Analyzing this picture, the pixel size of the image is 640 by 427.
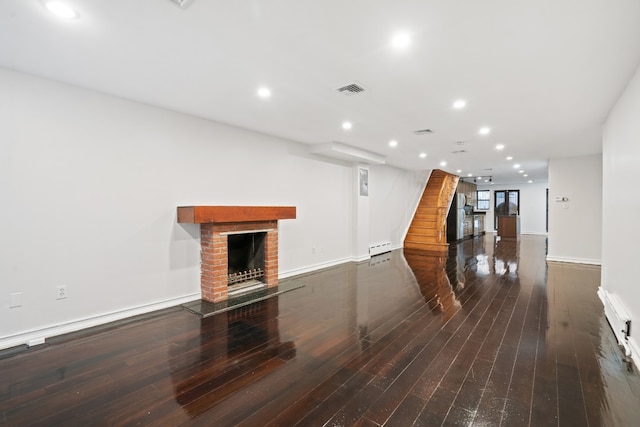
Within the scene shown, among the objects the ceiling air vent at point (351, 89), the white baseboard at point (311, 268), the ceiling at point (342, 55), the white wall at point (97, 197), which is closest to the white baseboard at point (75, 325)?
the white wall at point (97, 197)

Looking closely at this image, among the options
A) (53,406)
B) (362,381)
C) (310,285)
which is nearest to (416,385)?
(362,381)

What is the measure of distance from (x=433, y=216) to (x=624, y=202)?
699 centimetres

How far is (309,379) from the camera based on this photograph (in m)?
2.30

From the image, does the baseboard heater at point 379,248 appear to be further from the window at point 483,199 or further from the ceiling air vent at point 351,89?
the window at point 483,199

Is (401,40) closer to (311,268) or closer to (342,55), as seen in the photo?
(342,55)

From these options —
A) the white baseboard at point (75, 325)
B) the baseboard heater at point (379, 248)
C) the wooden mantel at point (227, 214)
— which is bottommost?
A: the white baseboard at point (75, 325)

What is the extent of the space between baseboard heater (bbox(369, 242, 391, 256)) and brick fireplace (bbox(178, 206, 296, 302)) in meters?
3.59

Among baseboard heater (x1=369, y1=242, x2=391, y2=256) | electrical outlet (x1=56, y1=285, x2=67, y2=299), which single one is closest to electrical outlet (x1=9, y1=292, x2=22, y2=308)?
electrical outlet (x1=56, y1=285, x2=67, y2=299)

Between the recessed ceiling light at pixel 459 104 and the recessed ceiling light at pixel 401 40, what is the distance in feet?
5.04

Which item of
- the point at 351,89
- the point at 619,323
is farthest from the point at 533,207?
the point at 351,89

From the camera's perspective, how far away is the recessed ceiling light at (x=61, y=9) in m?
1.91

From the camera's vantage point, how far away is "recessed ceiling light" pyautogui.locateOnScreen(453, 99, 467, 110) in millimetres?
3555

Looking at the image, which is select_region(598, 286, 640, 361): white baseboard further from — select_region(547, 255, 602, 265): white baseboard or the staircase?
the staircase

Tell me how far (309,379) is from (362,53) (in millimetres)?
2643
